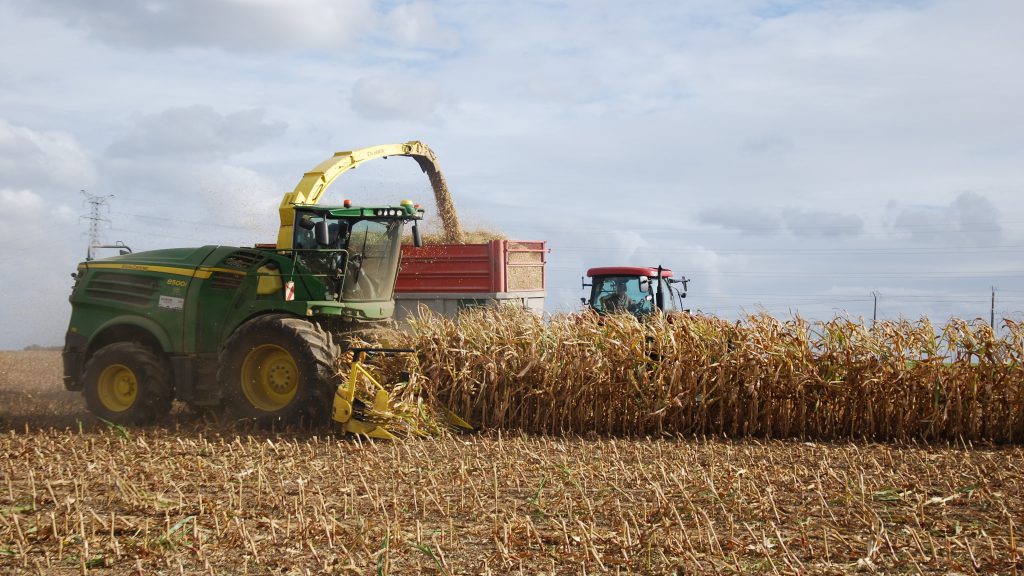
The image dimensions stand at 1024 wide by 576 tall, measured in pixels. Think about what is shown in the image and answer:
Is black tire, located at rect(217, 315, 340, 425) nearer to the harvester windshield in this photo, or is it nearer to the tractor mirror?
the harvester windshield

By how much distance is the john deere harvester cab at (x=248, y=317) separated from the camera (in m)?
9.09

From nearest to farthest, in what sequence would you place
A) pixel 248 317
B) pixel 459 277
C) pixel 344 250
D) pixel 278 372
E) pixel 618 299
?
pixel 278 372 < pixel 344 250 < pixel 248 317 < pixel 618 299 < pixel 459 277

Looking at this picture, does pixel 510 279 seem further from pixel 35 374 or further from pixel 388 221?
pixel 35 374

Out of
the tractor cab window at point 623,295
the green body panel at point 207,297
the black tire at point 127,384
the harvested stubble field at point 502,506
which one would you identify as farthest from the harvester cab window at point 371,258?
the tractor cab window at point 623,295

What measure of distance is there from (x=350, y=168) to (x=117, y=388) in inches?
142

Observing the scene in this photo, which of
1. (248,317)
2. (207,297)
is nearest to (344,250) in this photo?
(248,317)

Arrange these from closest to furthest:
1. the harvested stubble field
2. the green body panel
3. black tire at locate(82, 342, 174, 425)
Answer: the harvested stubble field, the green body panel, black tire at locate(82, 342, 174, 425)

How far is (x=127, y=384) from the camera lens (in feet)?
32.7

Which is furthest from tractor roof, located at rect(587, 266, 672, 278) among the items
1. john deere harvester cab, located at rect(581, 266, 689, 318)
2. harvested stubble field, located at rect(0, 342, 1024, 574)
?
harvested stubble field, located at rect(0, 342, 1024, 574)

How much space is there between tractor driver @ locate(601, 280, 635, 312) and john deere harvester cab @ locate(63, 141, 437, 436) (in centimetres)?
369

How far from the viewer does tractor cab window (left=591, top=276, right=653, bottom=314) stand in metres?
12.8

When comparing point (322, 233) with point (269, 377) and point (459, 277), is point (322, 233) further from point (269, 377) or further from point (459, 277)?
point (459, 277)

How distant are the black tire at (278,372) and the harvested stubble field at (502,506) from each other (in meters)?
0.39

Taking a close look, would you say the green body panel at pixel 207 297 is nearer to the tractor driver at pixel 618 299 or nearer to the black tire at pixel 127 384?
the black tire at pixel 127 384
